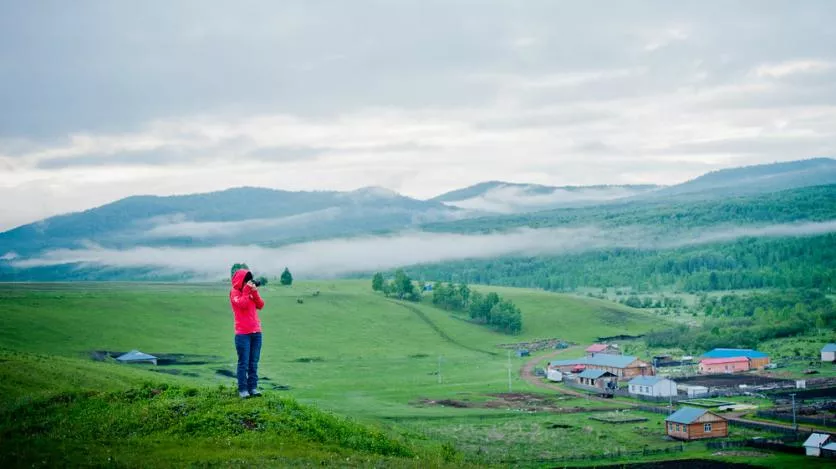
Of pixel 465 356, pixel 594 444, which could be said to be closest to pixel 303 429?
pixel 594 444

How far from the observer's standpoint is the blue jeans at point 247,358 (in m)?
30.8

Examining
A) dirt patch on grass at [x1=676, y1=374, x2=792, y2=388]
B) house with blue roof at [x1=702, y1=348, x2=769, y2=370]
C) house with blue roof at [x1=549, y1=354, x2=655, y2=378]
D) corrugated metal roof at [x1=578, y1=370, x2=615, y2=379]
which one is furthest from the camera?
house with blue roof at [x1=702, y1=348, x2=769, y2=370]

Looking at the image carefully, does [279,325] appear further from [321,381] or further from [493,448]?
[493,448]

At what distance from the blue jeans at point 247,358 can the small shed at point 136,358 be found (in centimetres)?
7583

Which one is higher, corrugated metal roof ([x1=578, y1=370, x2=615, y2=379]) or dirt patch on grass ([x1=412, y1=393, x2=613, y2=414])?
corrugated metal roof ([x1=578, y1=370, x2=615, y2=379])

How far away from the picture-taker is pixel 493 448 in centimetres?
6031

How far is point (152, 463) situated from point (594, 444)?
44.4 meters

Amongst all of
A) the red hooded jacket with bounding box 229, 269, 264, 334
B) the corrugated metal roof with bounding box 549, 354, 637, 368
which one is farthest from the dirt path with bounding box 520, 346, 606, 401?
the red hooded jacket with bounding box 229, 269, 264, 334

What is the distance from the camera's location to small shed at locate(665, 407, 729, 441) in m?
65.6

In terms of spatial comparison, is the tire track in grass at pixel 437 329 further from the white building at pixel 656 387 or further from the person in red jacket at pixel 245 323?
the person in red jacket at pixel 245 323

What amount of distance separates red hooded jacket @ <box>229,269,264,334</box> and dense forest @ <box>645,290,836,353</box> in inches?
4307

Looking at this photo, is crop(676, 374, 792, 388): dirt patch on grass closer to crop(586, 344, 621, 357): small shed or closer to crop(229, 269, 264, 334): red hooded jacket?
crop(586, 344, 621, 357): small shed

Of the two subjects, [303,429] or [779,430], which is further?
[779,430]

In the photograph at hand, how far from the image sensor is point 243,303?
101ft
